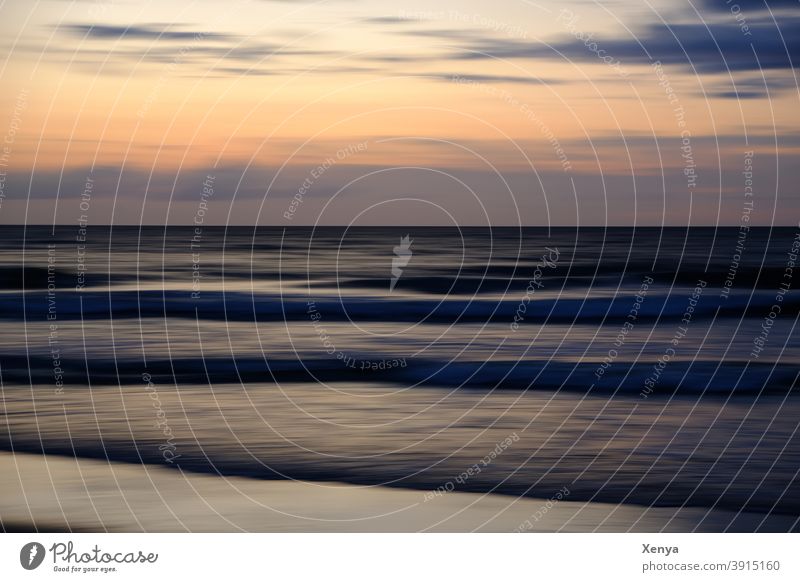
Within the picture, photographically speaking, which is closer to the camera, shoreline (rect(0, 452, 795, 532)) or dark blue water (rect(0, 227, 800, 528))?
shoreline (rect(0, 452, 795, 532))

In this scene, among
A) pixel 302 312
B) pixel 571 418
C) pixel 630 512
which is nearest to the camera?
pixel 630 512

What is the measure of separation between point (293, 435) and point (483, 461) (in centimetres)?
275

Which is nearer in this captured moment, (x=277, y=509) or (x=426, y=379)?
(x=277, y=509)

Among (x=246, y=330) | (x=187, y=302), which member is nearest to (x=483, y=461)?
(x=246, y=330)

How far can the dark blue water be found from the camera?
38.9 feet

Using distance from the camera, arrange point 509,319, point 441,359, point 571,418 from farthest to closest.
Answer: point 509,319, point 441,359, point 571,418

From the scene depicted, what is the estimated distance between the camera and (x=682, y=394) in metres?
17.2

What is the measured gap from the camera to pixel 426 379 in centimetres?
1936

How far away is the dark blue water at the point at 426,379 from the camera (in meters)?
11.9

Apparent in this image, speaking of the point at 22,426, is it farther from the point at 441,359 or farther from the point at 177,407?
the point at 441,359

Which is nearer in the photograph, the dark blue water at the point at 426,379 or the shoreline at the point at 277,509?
the shoreline at the point at 277,509

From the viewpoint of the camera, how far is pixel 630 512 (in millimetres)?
10211

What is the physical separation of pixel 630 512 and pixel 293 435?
15.9ft
